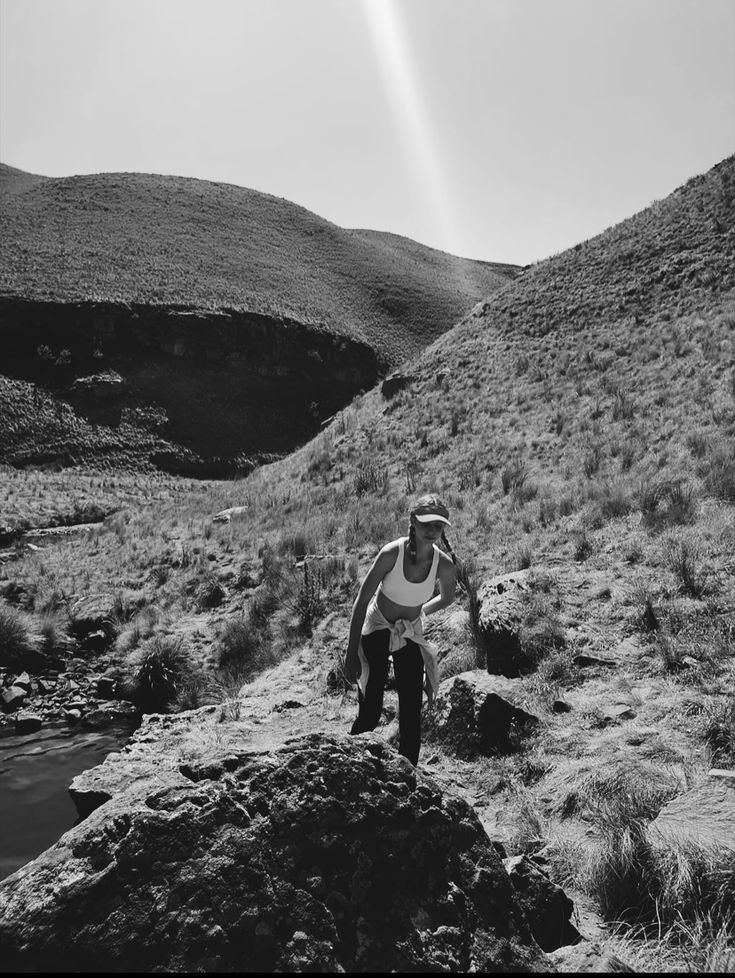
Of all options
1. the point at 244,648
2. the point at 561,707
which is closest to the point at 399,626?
the point at 561,707

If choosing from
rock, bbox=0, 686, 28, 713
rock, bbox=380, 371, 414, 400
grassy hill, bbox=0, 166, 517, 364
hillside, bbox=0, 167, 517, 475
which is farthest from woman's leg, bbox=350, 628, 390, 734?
grassy hill, bbox=0, 166, 517, 364

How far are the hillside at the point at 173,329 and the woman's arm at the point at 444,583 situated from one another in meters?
36.2

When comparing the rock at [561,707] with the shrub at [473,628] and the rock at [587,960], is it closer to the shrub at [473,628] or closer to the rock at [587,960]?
the shrub at [473,628]

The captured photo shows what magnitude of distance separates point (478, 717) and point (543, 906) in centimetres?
247

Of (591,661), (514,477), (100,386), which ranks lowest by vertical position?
Answer: (591,661)

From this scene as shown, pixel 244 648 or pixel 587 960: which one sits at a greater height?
pixel 244 648

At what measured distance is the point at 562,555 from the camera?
28.2ft

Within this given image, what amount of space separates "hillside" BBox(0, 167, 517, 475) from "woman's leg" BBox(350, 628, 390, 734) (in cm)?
3617

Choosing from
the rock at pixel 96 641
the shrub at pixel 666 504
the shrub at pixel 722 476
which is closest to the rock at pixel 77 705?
the rock at pixel 96 641

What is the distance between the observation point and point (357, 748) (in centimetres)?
253

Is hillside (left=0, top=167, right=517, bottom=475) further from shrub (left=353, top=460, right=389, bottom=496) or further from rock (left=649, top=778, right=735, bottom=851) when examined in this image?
rock (left=649, top=778, right=735, bottom=851)

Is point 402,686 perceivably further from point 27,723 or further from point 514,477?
point 514,477

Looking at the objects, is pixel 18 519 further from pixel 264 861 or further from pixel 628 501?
pixel 264 861

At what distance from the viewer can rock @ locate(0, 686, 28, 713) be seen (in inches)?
344
